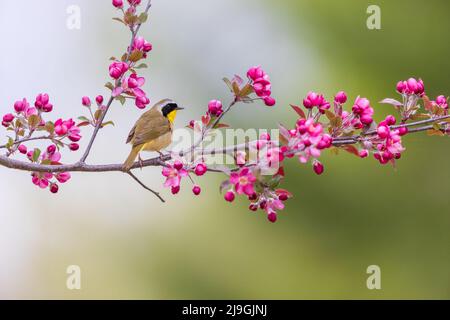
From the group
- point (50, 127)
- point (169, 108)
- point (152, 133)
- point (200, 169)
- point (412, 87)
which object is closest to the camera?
point (200, 169)

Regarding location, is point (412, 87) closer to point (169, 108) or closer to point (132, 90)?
point (132, 90)

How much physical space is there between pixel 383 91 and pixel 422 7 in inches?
42.4

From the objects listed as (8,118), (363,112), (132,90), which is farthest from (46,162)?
(363,112)

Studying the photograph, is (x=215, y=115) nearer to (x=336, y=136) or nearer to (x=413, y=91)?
(x=336, y=136)

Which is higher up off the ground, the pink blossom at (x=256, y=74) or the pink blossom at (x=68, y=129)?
the pink blossom at (x=256, y=74)

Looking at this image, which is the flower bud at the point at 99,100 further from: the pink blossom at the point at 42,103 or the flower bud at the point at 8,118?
the flower bud at the point at 8,118

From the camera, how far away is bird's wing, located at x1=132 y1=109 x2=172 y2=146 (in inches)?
97.0

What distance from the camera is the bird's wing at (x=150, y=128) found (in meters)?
2.46

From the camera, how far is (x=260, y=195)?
1846 mm

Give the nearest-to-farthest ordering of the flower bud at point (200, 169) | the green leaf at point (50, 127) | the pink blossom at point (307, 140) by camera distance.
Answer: the pink blossom at point (307, 140), the flower bud at point (200, 169), the green leaf at point (50, 127)

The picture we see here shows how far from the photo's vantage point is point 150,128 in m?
2.53

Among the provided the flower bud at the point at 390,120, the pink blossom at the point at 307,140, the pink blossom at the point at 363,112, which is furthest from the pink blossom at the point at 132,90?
the flower bud at the point at 390,120

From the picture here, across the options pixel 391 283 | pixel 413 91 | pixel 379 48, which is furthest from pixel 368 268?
pixel 413 91

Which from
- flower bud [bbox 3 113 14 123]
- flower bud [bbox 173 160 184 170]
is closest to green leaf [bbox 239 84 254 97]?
flower bud [bbox 173 160 184 170]
